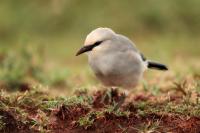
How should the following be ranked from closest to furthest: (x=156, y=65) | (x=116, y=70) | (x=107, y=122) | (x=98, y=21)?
(x=107, y=122) → (x=116, y=70) → (x=156, y=65) → (x=98, y=21)

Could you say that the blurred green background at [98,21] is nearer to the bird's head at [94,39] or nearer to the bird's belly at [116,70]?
the bird's belly at [116,70]

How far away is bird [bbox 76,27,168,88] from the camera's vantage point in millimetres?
5566

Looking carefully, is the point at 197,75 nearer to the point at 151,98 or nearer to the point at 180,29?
the point at 151,98

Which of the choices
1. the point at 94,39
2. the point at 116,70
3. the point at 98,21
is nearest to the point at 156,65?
the point at 116,70

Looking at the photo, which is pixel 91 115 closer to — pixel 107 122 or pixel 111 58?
pixel 107 122

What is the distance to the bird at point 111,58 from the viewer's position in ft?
18.3

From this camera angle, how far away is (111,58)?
563 centimetres

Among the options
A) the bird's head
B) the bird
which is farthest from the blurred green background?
the bird's head

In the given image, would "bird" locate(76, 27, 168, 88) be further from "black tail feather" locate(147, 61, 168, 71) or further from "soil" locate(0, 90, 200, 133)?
"black tail feather" locate(147, 61, 168, 71)

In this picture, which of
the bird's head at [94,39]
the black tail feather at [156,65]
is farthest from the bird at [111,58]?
the black tail feather at [156,65]

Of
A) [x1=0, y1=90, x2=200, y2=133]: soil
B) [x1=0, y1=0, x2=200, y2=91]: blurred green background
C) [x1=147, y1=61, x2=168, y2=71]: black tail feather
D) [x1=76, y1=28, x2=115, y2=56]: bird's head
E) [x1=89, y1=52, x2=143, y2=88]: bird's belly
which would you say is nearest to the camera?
[x1=0, y1=90, x2=200, y2=133]: soil

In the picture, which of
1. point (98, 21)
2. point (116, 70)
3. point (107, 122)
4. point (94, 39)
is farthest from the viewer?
point (98, 21)

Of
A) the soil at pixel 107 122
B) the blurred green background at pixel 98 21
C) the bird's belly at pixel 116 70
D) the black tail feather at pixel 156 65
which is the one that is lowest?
the soil at pixel 107 122

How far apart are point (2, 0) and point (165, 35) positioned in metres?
2.90
